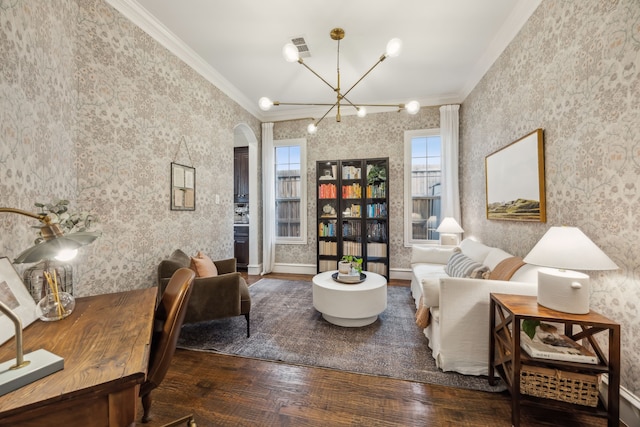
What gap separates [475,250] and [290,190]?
314cm

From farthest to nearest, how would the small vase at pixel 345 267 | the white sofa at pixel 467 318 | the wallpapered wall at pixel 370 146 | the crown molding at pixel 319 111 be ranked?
the wallpapered wall at pixel 370 146 → the crown molding at pixel 319 111 → the small vase at pixel 345 267 → the white sofa at pixel 467 318

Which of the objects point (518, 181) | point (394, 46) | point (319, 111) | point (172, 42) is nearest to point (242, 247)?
point (319, 111)

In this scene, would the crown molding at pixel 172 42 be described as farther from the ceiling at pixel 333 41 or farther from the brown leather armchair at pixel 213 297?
the brown leather armchair at pixel 213 297

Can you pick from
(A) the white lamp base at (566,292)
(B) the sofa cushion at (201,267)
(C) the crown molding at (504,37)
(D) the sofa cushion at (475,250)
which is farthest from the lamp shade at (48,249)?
(C) the crown molding at (504,37)

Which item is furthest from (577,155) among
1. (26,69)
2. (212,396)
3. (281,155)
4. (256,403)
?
(281,155)

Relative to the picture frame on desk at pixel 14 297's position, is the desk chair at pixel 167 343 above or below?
below

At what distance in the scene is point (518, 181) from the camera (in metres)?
2.53

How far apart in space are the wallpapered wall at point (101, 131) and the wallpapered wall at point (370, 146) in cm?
194

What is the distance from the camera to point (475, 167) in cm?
368

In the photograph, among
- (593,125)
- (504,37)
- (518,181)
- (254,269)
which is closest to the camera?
→ (593,125)

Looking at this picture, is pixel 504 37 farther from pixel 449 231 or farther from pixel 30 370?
pixel 30 370

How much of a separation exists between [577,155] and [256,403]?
2720 mm

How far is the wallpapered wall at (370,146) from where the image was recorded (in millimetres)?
4512

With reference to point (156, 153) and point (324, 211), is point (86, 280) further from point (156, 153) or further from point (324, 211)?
point (324, 211)
